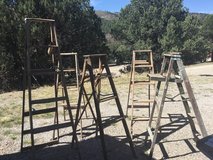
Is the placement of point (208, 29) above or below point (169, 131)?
above

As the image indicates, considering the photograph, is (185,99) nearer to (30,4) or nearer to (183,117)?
(183,117)

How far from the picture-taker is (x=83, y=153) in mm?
6684

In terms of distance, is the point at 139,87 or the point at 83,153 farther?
the point at 139,87

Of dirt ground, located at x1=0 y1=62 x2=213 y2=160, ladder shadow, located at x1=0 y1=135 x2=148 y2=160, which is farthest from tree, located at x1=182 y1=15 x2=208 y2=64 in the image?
ladder shadow, located at x1=0 y1=135 x2=148 y2=160

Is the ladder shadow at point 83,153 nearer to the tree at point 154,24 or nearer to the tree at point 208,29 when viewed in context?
the tree at point 154,24

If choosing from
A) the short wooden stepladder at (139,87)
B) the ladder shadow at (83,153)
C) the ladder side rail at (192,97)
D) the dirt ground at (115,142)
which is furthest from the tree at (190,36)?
the ladder side rail at (192,97)

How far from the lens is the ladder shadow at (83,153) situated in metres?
6.45

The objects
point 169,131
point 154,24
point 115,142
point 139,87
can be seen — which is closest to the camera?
point 115,142

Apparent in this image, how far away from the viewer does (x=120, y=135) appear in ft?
25.6

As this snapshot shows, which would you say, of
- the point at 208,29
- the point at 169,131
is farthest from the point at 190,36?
the point at 208,29

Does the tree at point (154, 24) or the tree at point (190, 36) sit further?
the tree at point (154, 24)

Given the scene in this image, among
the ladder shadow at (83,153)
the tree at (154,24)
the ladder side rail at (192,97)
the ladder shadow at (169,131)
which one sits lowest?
the ladder shadow at (83,153)

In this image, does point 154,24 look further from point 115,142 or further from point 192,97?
point 192,97

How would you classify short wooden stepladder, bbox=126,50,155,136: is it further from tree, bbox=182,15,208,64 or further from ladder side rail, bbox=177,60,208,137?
tree, bbox=182,15,208,64
